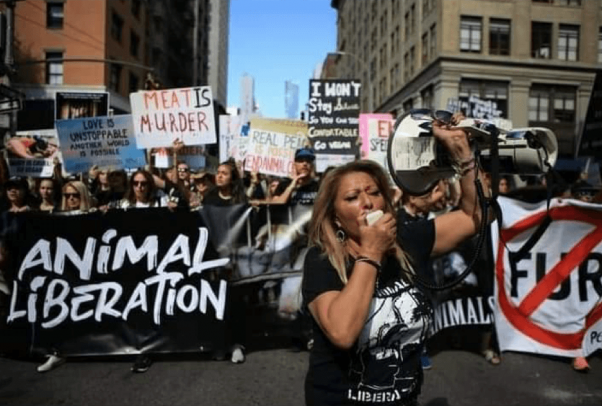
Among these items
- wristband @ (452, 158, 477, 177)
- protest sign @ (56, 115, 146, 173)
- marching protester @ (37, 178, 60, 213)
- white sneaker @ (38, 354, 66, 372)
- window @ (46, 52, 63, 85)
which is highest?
window @ (46, 52, 63, 85)

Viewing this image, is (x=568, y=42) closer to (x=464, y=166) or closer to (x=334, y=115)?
(x=464, y=166)

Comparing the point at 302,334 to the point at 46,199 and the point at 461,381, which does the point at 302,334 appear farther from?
the point at 46,199

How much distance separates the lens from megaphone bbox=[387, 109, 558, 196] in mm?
1804

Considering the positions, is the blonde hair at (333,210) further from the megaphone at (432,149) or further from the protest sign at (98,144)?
the protest sign at (98,144)

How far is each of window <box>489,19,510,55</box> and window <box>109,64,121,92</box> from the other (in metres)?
7.50

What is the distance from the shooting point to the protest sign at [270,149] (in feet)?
26.6

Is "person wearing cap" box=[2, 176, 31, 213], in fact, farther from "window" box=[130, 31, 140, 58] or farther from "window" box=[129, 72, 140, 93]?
"window" box=[129, 72, 140, 93]

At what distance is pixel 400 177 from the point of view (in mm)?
1811

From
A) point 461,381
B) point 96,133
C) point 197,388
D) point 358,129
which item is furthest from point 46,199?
point 358,129

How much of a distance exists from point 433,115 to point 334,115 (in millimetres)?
8492

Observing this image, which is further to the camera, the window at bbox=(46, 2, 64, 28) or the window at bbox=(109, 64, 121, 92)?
the window at bbox=(109, 64, 121, 92)

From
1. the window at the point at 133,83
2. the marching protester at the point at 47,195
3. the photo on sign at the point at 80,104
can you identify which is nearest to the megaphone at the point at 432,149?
the marching protester at the point at 47,195

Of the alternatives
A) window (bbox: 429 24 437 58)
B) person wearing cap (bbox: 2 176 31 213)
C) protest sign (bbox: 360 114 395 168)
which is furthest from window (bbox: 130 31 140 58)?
window (bbox: 429 24 437 58)

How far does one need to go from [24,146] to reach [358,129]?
6.17 meters
